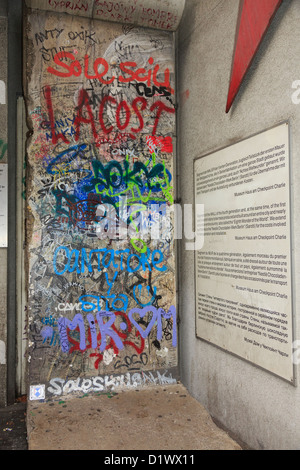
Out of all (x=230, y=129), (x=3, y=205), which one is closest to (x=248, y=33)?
(x=230, y=129)

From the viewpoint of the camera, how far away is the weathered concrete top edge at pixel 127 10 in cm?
320

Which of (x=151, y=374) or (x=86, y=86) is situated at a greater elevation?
(x=86, y=86)

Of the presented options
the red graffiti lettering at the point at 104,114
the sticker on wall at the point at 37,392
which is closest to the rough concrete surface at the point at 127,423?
the sticker on wall at the point at 37,392

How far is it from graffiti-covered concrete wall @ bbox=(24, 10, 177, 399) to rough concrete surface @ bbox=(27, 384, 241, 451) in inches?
6.9

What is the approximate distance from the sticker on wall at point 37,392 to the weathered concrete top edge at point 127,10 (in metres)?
3.25

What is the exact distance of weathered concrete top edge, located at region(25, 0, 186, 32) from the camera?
320 cm

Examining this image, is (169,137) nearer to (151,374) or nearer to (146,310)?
(146,310)

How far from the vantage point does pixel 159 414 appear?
2.88m

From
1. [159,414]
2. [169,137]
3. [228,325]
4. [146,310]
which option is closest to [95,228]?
[146,310]

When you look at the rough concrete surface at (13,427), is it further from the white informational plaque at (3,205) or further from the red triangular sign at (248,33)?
the red triangular sign at (248,33)

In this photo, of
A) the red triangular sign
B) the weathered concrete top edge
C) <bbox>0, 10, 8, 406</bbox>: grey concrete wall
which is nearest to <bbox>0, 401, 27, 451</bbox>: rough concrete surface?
<bbox>0, 10, 8, 406</bbox>: grey concrete wall

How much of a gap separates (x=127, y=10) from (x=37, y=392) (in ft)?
11.2

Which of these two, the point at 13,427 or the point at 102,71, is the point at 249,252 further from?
the point at 13,427

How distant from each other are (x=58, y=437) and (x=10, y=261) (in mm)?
1873
